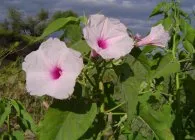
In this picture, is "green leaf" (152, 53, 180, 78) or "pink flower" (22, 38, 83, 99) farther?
"green leaf" (152, 53, 180, 78)

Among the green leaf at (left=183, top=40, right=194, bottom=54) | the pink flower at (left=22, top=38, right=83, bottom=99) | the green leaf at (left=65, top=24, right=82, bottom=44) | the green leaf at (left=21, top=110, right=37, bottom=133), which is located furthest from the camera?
the green leaf at (left=21, top=110, right=37, bottom=133)

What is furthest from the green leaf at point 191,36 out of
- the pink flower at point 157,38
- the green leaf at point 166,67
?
the pink flower at point 157,38

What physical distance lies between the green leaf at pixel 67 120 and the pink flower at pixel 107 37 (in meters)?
0.15

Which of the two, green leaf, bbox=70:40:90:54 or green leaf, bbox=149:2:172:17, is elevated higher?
green leaf, bbox=70:40:90:54

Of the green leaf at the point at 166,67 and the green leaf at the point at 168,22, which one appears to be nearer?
the green leaf at the point at 166,67

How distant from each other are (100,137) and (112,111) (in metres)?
0.10

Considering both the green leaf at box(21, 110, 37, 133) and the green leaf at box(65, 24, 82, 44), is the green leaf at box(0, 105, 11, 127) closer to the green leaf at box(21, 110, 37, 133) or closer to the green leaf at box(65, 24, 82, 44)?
the green leaf at box(21, 110, 37, 133)

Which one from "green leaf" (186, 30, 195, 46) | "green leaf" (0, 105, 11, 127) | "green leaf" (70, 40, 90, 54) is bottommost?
"green leaf" (0, 105, 11, 127)

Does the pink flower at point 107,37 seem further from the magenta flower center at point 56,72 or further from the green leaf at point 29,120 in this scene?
the green leaf at point 29,120

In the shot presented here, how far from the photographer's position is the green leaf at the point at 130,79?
126 cm

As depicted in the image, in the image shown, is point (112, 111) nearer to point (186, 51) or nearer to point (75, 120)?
point (75, 120)

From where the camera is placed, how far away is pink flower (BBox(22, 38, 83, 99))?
118cm

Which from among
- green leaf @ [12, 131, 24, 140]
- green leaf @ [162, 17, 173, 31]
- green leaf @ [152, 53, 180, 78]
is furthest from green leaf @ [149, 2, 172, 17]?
green leaf @ [12, 131, 24, 140]

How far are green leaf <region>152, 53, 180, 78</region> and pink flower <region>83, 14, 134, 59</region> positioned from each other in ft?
1.14
